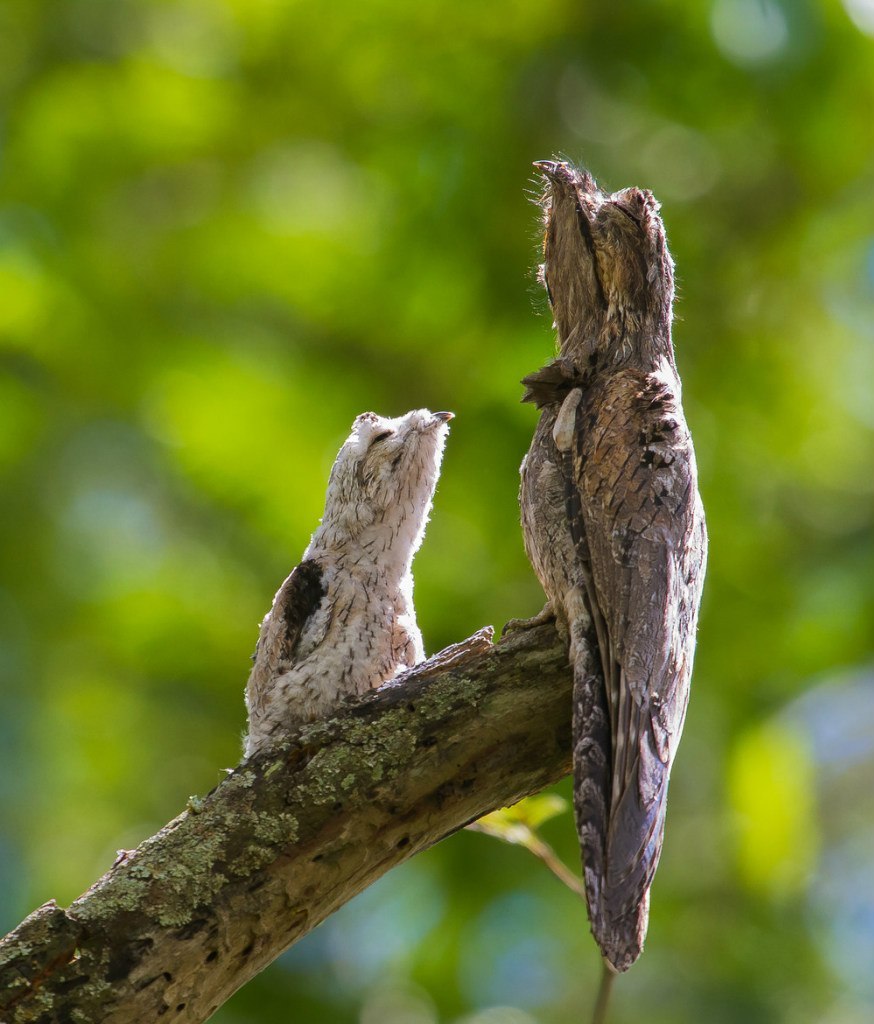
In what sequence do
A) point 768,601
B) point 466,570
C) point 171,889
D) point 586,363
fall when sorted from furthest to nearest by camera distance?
point 768,601, point 466,570, point 586,363, point 171,889

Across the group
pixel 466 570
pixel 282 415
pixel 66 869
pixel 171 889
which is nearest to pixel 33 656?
pixel 66 869

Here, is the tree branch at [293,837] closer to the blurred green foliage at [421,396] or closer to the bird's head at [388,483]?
the bird's head at [388,483]

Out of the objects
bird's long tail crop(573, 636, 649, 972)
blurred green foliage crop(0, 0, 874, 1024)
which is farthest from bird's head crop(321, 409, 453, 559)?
blurred green foliage crop(0, 0, 874, 1024)

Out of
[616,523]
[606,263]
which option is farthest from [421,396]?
[616,523]

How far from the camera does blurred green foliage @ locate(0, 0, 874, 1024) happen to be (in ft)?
25.3

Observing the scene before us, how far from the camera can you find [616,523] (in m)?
2.59

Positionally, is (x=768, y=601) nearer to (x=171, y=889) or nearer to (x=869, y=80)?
(x=869, y=80)

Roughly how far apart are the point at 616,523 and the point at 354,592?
897 mm

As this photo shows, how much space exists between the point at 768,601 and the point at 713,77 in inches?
171

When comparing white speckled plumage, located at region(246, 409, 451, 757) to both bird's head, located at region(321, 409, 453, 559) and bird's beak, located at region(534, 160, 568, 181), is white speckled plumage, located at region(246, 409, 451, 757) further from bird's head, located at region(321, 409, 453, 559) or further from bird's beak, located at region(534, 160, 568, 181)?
bird's beak, located at region(534, 160, 568, 181)

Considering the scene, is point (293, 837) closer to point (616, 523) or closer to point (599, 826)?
point (599, 826)

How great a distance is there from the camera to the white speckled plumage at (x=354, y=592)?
296 cm

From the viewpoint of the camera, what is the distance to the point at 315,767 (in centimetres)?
257

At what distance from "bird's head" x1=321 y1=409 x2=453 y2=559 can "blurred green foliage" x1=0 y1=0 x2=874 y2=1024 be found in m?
4.16
